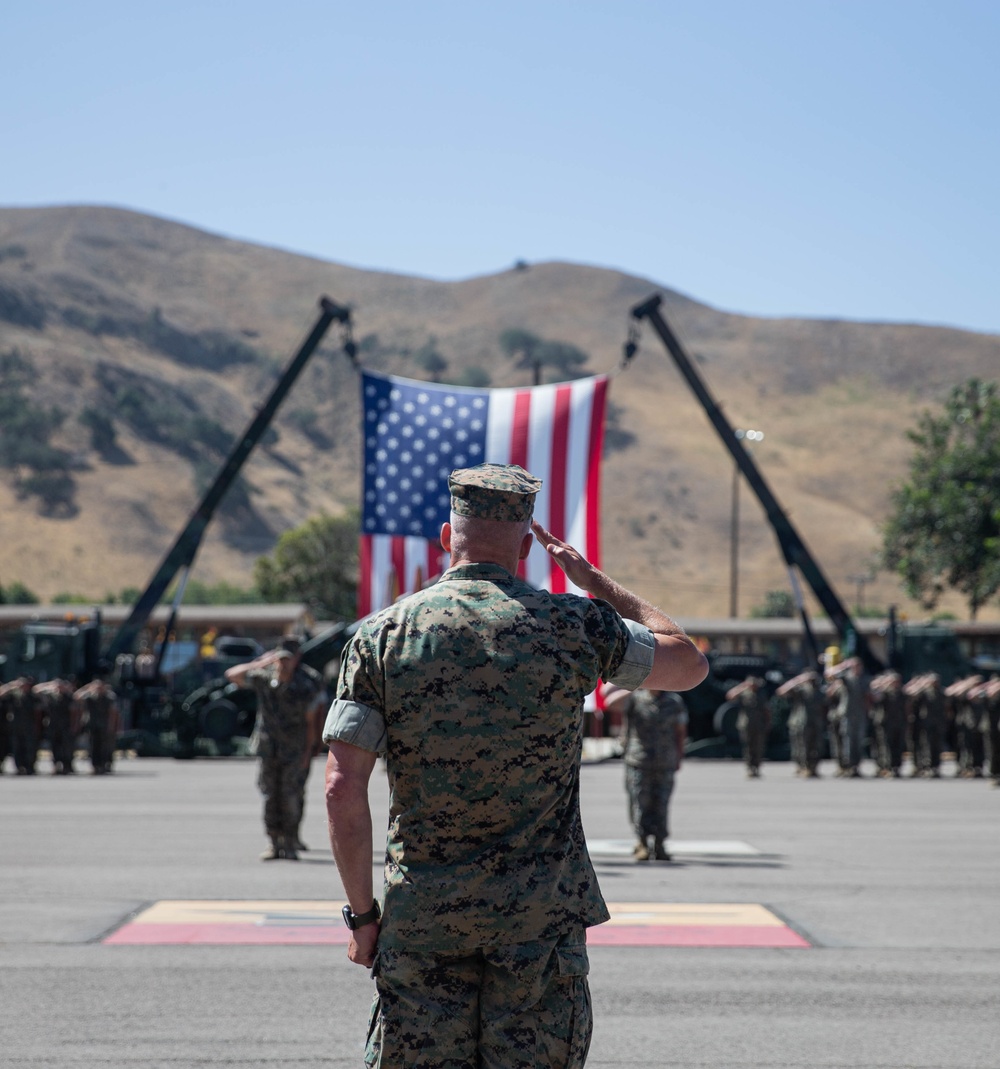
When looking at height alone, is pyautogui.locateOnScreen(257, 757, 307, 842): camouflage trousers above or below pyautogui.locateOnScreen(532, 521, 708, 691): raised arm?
below

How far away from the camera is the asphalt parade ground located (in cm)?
664

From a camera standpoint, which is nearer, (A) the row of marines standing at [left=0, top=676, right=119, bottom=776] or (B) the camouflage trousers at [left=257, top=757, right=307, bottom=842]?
(B) the camouflage trousers at [left=257, top=757, right=307, bottom=842]

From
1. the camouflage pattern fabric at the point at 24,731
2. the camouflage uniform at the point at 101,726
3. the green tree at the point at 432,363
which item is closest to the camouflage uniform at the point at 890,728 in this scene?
the camouflage uniform at the point at 101,726

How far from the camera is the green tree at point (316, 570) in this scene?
221ft

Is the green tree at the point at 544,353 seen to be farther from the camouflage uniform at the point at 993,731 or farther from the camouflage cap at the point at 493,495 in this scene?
the camouflage cap at the point at 493,495

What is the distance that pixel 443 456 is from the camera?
26859 millimetres

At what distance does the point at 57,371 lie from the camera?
113938mm

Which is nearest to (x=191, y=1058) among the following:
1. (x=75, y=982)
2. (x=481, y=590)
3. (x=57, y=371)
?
(x=75, y=982)

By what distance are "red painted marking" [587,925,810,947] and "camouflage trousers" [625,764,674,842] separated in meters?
3.41

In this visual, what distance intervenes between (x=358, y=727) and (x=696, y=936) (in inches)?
240

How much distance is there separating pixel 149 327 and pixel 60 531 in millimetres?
46686

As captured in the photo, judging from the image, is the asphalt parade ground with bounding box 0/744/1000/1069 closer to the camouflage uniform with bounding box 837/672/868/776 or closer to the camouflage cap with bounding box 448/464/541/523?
the camouflage cap with bounding box 448/464/541/523

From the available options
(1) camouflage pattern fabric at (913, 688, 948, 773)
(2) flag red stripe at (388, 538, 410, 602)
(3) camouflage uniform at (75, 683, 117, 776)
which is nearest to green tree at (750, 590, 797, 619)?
(1) camouflage pattern fabric at (913, 688, 948, 773)

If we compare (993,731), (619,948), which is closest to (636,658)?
(619,948)
